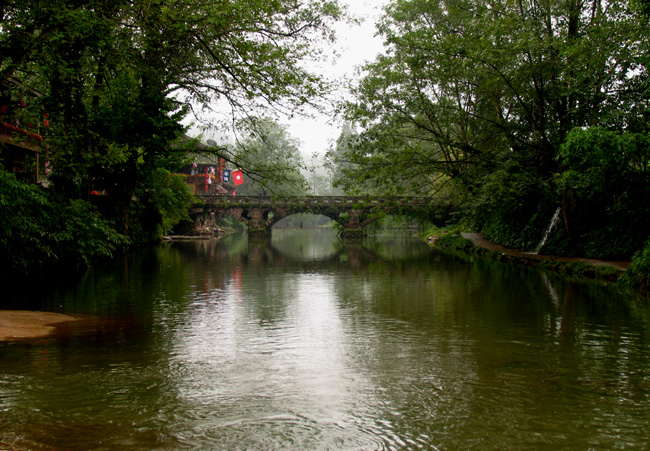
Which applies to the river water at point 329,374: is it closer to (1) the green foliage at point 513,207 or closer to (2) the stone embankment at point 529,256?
(2) the stone embankment at point 529,256

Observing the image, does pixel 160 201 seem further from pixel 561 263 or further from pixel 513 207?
pixel 561 263

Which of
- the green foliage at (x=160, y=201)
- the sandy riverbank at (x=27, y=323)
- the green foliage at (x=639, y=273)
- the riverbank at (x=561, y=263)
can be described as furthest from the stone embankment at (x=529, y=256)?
the green foliage at (x=160, y=201)

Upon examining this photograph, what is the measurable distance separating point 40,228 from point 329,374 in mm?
10030

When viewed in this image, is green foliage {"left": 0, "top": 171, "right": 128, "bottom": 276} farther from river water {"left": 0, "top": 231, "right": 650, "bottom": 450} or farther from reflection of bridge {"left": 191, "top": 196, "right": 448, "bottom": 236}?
reflection of bridge {"left": 191, "top": 196, "right": 448, "bottom": 236}

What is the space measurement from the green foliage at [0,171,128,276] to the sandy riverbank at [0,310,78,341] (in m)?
2.73

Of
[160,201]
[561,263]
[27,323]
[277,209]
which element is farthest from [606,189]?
[277,209]

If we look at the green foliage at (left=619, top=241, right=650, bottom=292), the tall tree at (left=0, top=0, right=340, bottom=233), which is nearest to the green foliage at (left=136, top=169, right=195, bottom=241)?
the tall tree at (left=0, top=0, right=340, bottom=233)

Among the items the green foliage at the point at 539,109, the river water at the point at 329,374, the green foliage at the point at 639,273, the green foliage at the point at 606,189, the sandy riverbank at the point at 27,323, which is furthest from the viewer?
the green foliage at the point at 539,109

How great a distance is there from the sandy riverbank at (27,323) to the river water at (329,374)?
38 centimetres

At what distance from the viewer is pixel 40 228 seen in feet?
42.8

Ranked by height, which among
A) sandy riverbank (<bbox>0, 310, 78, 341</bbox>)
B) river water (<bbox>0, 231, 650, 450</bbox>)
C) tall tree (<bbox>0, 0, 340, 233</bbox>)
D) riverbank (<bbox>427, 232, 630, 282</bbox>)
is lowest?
river water (<bbox>0, 231, 650, 450</bbox>)

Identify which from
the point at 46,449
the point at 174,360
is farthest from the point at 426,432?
the point at 174,360

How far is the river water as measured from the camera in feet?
15.3

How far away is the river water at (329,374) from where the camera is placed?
4660 millimetres
